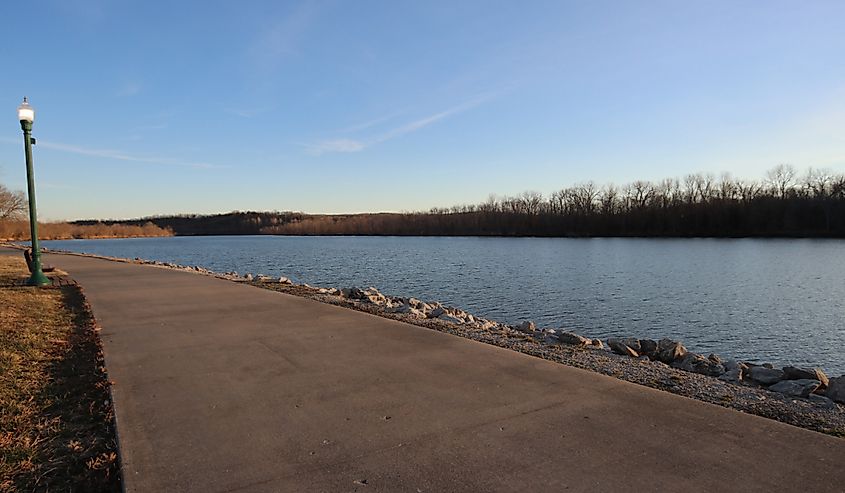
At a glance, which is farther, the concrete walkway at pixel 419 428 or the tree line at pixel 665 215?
the tree line at pixel 665 215

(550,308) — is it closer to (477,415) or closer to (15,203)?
(477,415)

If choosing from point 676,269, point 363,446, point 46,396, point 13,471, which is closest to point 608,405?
point 363,446

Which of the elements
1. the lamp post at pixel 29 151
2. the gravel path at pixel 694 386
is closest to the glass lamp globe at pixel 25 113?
the lamp post at pixel 29 151

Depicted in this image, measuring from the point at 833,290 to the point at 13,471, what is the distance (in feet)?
84.8

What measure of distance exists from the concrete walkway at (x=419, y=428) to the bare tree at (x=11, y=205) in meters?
70.6

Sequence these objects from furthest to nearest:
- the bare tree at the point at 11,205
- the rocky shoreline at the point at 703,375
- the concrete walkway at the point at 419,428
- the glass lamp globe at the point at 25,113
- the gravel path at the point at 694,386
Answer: the bare tree at the point at 11,205, the glass lamp globe at the point at 25,113, the rocky shoreline at the point at 703,375, the gravel path at the point at 694,386, the concrete walkway at the point at 419,428

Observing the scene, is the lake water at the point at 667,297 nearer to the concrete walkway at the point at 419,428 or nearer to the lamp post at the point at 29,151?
the concrete walkway at the point at 419,428

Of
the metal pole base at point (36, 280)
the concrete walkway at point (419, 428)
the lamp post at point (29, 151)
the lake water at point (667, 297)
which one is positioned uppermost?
the lamp post at point (29, 151)

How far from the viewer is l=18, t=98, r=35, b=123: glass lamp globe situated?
1168 cm

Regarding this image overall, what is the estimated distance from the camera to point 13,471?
3.38 metres

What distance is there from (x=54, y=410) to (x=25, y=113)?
34.2 ft

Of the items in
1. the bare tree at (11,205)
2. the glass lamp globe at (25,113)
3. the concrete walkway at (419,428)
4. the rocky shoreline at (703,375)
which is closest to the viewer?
the concrete walkway at (419,428)

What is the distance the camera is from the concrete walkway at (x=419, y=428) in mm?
3236

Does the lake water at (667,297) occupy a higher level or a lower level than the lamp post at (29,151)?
lower
